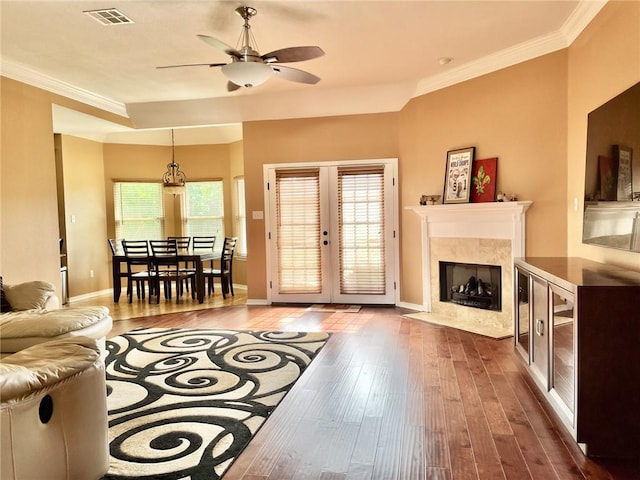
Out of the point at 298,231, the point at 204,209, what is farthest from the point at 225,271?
the point at 204,209

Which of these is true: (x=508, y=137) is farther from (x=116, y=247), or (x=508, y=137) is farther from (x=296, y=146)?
(x=116, y=247)

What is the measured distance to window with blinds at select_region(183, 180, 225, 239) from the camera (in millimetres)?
8398

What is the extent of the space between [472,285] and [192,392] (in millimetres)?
3391

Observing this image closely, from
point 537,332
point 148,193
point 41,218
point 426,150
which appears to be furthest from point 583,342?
point 148,193

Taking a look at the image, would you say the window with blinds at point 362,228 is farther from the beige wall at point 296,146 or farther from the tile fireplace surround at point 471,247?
the tile fireplace surround at point 471,247

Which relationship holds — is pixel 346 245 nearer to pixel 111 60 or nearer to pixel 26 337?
pixel 111 60

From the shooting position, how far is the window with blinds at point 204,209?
8.40 meters

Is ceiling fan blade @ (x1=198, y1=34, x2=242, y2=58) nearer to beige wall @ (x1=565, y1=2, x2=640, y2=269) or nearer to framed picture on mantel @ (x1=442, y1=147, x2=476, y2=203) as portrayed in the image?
beige wall @ (x1=565, y1=2, x2=640, y2=269)

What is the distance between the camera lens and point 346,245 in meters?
6.14

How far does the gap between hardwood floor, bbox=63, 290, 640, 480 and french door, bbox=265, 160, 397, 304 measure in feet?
5.92

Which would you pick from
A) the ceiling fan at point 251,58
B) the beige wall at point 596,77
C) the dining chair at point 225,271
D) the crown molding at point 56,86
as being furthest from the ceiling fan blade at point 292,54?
the dining chair at point 225,271

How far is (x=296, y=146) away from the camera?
626 centimetres

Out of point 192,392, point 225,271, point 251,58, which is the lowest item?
point 192,392

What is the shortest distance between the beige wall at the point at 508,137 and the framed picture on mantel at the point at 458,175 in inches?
4.3
